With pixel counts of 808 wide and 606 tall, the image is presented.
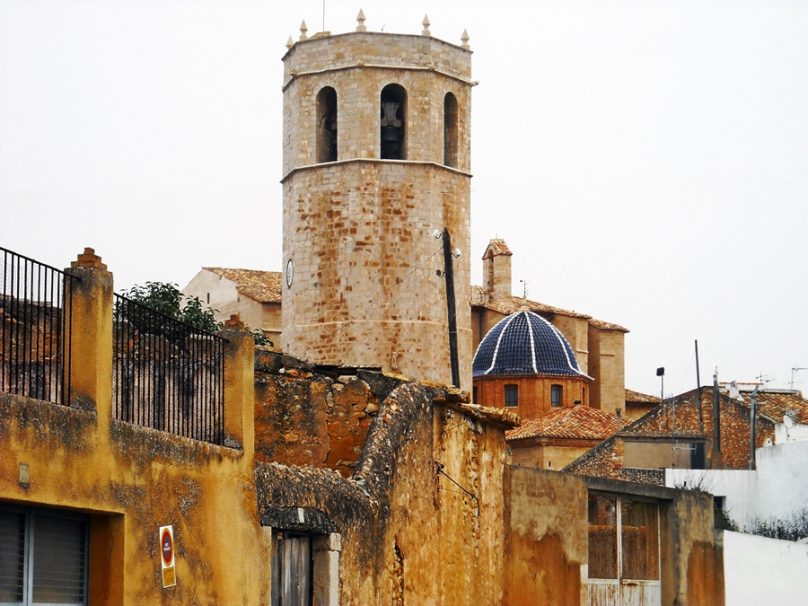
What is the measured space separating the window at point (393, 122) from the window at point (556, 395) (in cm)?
1665

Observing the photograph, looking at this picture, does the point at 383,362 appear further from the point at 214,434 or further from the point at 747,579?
the point at 214,434

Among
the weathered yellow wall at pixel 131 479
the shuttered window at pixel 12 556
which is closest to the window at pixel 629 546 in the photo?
the weathered yellow wall at pixel 131 479

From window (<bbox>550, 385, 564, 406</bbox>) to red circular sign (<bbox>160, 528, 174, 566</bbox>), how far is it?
47.6m

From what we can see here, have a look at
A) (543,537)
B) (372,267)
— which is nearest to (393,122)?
(372,267)

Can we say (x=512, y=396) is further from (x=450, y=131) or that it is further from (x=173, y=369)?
(x=173, y=369)

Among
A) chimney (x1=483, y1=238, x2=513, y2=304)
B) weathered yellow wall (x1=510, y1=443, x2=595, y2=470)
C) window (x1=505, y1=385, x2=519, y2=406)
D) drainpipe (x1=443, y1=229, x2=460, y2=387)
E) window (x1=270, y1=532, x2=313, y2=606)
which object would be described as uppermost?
chimney (x1=483, y1=238, x2=513, y2=304)

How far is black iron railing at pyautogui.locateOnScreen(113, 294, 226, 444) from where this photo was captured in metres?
12.4

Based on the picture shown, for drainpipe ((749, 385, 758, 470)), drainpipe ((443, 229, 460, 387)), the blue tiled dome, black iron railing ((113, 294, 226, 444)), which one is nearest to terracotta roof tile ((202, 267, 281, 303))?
the blue tiled dome

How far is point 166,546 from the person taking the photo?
1171 centimetres

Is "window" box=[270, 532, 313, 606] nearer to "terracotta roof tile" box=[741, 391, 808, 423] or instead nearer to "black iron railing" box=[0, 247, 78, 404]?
"black iron railing" box=[0, 247, 78, 404]

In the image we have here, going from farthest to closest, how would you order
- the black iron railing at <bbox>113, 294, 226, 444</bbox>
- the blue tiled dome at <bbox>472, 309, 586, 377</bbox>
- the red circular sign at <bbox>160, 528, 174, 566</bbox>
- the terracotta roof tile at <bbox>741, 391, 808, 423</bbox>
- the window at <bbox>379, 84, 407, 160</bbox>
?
the blue tiled dome at <bbox>472, 309, 586, 377</bbox> → the terracotta roof tile at <bbox>741, 391, 808, 423</bbox> → the window at <bbox>379, 84, 407, 160</bbox> → the black iron railing at <bbox>113, 294, 226, 444</bbox> → the red circular sign at <bbox>160, 528, 174, 566</bbox>

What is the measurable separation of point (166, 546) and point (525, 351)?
47404 millimetres

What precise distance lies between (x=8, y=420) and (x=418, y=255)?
33361 millimetres

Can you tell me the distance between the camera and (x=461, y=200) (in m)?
44.7
